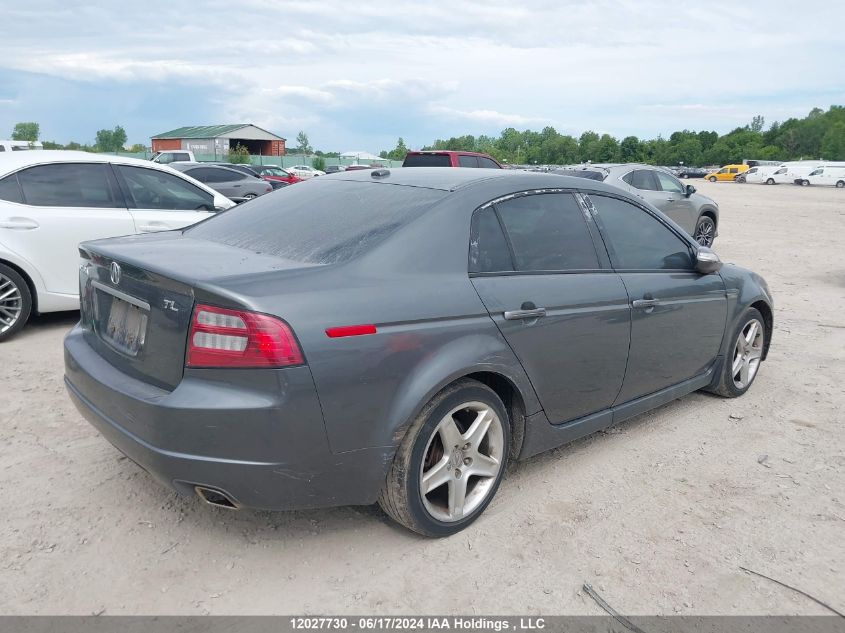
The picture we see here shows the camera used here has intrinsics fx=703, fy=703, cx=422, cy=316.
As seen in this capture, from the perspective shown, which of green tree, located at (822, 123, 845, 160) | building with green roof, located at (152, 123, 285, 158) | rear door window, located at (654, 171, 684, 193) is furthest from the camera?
green tree, located at (822, 123, 845, 160)

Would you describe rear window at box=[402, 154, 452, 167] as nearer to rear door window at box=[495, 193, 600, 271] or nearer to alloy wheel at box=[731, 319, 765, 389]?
alloy wheel at box=[731, 319, 765, 389]

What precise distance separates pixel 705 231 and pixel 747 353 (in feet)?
30.7

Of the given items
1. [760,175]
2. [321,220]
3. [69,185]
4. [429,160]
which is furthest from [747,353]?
[760,175]

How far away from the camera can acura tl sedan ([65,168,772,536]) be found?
2.61m

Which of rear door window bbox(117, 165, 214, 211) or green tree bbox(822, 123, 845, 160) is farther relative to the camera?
green tree bbox(822, 123, 845, 160)

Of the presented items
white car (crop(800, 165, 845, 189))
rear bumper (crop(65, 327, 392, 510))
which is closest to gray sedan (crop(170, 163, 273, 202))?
rear bumper (crop(65, 327, 392, 510))

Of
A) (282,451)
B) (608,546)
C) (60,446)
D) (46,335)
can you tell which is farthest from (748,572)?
(46,335)

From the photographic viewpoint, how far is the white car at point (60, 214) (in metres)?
5.96

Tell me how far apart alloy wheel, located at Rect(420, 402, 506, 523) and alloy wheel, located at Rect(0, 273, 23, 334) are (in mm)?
4530

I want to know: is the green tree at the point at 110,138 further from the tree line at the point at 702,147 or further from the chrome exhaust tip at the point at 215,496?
the chrome exhaust tip at the point at 215,496

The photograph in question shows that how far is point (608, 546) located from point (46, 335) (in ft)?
17.3

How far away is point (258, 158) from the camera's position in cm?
6481

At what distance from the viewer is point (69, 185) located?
641 cm

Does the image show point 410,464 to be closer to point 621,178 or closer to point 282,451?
point 282,451
